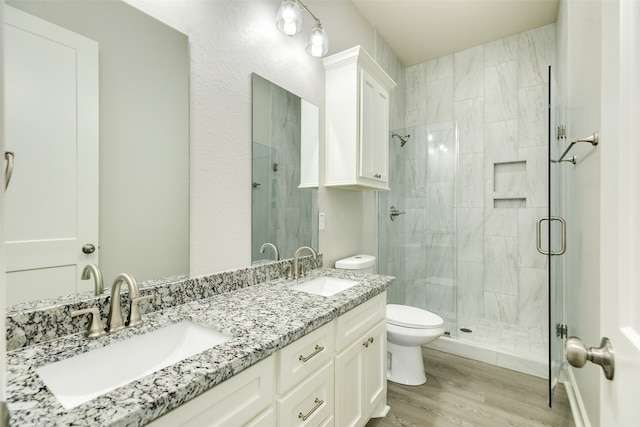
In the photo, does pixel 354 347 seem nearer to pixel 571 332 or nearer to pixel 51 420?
pixel 51 420

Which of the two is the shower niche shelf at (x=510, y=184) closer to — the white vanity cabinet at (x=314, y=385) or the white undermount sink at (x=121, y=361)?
the white vanity cabinet at (x=314, y=385)

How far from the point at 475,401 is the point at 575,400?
0.55m

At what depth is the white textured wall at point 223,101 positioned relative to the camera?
128 centimetres

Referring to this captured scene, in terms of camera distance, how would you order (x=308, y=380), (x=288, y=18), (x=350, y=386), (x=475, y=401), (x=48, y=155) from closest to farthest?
1. (x=48, y=155)
2. (x=308, y=380)
3. (x=350, y=386)
4. (x=288, y=18)
5. (x=475, y=401)

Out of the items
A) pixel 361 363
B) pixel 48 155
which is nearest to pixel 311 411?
pixel 361 363

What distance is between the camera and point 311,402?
1108mm

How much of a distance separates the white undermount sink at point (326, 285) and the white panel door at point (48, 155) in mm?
1021

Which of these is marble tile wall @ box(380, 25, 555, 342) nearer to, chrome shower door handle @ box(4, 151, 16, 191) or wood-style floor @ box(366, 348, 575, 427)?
wood-style floor @ box(366, 348, 575, 427)

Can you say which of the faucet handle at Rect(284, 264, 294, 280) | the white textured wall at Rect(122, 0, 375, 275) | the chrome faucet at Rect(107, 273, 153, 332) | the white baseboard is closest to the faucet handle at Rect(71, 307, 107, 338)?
→ the chrome faucet at Rect(107, 273, 153, 332)

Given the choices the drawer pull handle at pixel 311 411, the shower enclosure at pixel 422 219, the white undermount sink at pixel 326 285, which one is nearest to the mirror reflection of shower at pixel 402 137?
the shower enclosure at pixel 422 219

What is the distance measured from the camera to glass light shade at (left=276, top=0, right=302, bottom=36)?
1.54 metres

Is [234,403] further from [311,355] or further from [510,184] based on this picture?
[510,184]

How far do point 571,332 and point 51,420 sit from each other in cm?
246

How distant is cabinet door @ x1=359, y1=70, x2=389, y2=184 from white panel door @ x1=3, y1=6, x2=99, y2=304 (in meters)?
1.48
